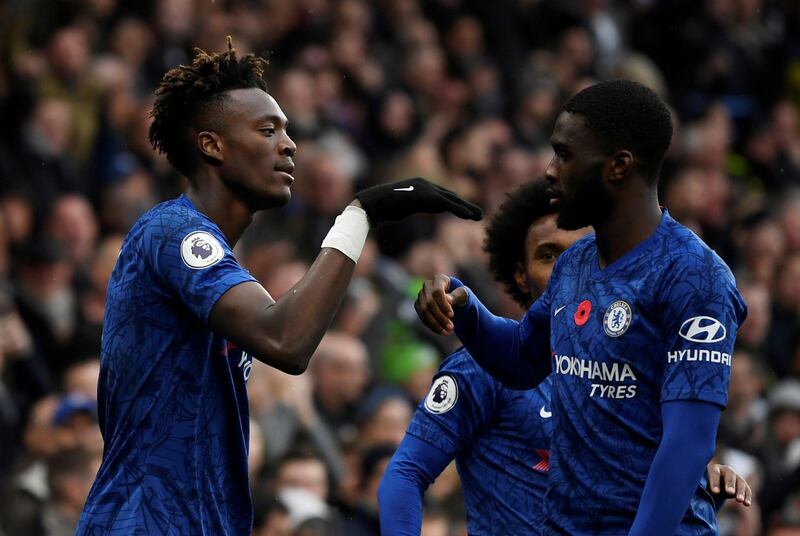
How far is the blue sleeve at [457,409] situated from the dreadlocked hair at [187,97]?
1.11 m

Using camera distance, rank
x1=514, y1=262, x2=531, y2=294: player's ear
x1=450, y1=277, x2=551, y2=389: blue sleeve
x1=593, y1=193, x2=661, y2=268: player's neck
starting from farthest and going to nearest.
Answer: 1. x1=514, y1=262, x2=531, y2=294: player's ear
2. x1=450, y1=277, x2=551, y2=389: blue sleeve
3. x1=593, y1=193, x2=661, y2=268: player's neck

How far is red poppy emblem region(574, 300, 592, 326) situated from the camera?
3.96 m

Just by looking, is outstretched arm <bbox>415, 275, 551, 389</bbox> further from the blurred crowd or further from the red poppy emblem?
the blurred crowd

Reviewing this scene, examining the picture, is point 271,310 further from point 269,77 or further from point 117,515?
point 269,77

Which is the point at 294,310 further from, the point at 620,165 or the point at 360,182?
the point at 360,182

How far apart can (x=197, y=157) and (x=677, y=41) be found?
11965mm

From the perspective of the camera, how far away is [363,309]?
31.5ft

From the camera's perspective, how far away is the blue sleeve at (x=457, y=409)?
4.77 metres

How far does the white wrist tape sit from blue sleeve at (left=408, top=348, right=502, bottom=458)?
35.9 inches

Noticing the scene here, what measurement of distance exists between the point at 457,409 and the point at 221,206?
1.06 metres

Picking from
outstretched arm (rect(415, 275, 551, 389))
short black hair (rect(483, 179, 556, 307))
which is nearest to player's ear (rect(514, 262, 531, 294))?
short black hair (rect(483, 179, 556, 307))

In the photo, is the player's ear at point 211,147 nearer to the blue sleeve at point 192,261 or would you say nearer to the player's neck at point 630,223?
the blue sleeve at point 192,261

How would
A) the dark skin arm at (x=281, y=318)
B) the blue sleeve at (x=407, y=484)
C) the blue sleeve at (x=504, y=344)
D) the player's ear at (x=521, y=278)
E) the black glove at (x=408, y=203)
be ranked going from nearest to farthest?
the dark skin arm at (x=281, y=318)
the black glove at (x=408, y=203)
the blue sleeve at (x=504, y=344)
the blue sleeve at (x=407, y=484)
the player's ear at (x=521, y=278)

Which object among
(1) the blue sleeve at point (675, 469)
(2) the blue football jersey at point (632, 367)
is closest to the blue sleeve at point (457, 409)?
(2) the blue football jersey at point (632, 367)
